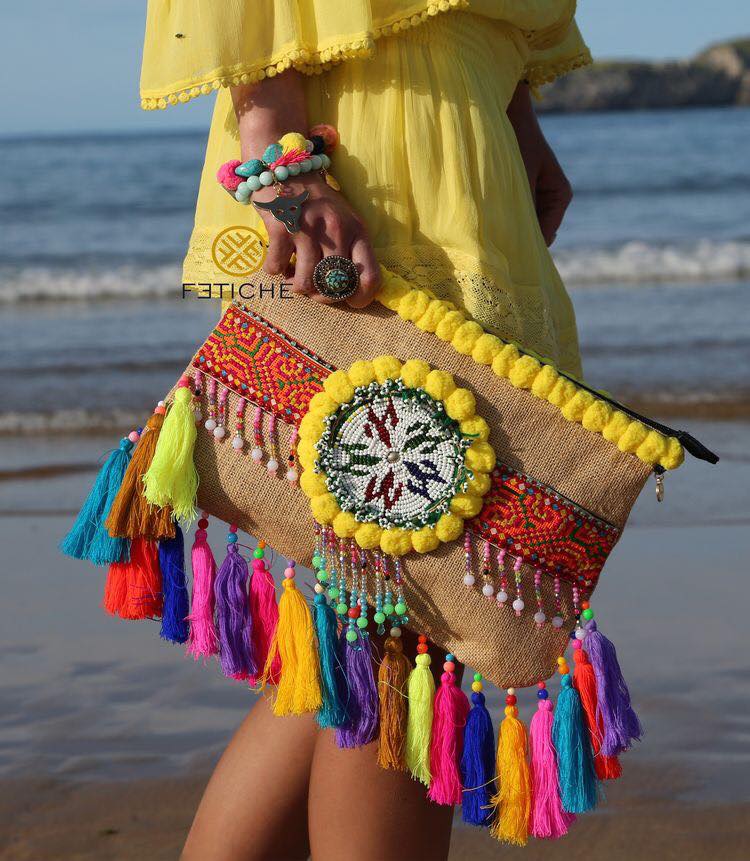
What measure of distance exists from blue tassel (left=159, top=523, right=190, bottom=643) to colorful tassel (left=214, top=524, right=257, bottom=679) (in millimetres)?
41

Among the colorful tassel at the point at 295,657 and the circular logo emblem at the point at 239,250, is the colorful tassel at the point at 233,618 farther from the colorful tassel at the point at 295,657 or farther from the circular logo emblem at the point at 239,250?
the circular logo emblem at the point at 239,250

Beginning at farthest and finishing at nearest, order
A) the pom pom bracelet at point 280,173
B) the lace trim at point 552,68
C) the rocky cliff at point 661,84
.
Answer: the rocky cliff at point 661,84 → the lace trim at point 552,68 → the pom pom bracelet at point 280,173

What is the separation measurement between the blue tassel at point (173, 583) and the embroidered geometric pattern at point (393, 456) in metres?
0.22

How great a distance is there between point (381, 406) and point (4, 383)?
5.11 metres

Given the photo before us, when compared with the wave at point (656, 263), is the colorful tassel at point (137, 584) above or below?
above

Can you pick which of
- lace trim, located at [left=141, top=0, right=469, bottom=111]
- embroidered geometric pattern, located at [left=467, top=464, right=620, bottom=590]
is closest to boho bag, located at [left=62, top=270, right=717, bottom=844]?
embroidered geometric pattern, located at [left=467, top=464, right=620, bottom=590]

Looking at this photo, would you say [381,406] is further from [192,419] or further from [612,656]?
[612,656]

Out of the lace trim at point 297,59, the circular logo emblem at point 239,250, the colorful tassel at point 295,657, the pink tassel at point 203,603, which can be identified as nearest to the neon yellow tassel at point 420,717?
the colorful tassel at point 295,657

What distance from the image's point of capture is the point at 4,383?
237 inches

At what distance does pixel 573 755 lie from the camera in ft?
4.35

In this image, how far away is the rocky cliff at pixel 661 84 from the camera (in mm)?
49688

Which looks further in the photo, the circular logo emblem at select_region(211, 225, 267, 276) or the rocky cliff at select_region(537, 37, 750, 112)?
the rocky cliff at select_region(537, 37, 750, 112)

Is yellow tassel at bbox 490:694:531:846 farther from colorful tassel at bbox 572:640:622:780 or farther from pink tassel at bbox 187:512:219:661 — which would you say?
pink tassel at bbox 187:512:219:661

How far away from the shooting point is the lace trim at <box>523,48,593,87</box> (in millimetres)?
1659
